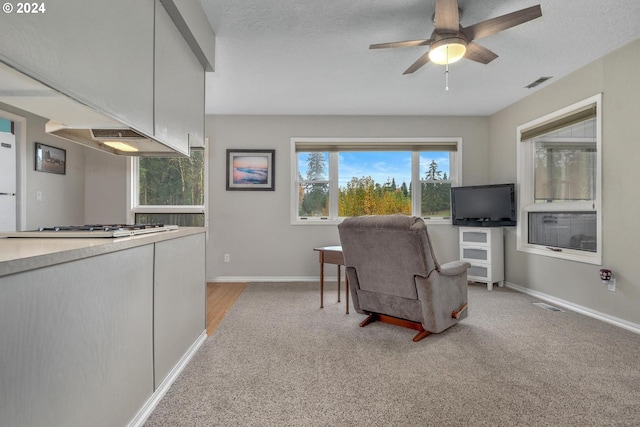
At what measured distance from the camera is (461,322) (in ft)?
9.39

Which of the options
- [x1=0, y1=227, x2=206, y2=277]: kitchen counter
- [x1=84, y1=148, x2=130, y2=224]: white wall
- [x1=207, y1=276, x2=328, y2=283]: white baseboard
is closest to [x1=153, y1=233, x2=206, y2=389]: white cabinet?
[x1=0, y1=227, x2=206, y2=277]: kitchen counter

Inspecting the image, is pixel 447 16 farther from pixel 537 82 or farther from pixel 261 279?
pixel 261 279

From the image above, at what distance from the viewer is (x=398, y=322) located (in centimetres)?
267

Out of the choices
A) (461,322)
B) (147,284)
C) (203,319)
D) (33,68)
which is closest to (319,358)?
(203,319)

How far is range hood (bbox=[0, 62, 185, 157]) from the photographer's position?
3.34 ft

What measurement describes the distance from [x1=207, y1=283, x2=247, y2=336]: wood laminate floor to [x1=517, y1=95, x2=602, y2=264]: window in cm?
372

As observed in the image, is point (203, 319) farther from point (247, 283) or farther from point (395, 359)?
point (247, 283)

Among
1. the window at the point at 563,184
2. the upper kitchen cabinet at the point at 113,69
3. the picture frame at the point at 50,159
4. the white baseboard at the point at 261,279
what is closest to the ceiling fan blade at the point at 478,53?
the window at the point at 563,184

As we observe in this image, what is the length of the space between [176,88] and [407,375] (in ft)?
7.65

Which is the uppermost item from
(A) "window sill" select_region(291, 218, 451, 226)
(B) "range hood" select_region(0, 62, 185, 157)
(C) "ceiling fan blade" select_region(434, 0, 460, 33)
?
(C) "ceiling fan blade" select_region(434, 0, 460, 33)

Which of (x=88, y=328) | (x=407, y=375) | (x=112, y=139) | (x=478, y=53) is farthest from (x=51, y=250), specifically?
(x=478, y=53)

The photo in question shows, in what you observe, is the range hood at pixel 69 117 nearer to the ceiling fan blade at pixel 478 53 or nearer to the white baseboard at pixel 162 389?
the white baseboard at pixel 162 389

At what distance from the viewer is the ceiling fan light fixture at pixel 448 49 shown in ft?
7.19

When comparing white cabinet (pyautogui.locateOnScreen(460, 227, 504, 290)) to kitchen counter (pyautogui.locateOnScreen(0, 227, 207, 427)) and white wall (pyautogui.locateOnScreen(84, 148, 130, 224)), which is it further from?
white wall (pyautogui.locateOnScreen(84, 148, 130, 224))
